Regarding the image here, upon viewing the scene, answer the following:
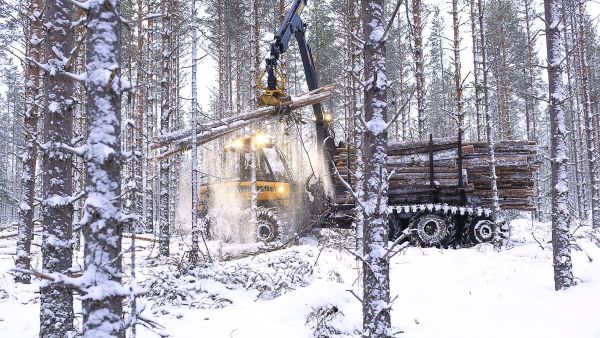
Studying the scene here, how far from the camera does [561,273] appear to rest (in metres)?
6.56

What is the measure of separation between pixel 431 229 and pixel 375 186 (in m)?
8.90

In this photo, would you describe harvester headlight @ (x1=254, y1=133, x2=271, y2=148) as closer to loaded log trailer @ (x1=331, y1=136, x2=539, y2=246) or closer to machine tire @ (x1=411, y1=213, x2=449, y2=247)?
loaded log trailer @ (x1=331, y1=136, x2=539, y2=246)

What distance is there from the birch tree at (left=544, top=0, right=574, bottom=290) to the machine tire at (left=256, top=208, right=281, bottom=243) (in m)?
8.36

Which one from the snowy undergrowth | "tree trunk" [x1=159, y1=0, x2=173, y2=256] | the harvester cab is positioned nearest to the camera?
the snowy undergrowth

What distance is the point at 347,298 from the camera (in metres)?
6.83

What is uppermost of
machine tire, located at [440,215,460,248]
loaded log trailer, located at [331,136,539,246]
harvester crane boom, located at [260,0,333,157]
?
harvester crane boom, located at [260,0,333,157]

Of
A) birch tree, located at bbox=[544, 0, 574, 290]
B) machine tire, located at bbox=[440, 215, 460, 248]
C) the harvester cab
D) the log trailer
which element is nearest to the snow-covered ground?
birch tree, located at bbox=[544, 0, 574, 290]

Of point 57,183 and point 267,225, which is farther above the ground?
point 57,183

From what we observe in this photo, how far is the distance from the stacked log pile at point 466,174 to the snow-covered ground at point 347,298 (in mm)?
2590

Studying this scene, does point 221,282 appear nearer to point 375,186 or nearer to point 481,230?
point 375,186

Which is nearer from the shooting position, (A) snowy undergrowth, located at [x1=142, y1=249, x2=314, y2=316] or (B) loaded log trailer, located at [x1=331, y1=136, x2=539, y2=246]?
(A) snowy undergrowth, located at [x1=142, y1=249, x2=314, y2=316]

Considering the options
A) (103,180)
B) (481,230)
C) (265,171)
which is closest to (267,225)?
(265,171)

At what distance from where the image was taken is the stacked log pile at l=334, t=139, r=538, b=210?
12.3 metres

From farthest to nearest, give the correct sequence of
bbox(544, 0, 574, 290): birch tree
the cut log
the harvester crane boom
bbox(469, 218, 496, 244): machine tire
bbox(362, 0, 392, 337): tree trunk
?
bbox(469, 218, 496, 244): machine tire < the harvester crane boom < the cut log < bbox(544, 0, 574, 290): birch tree < bbox(362, 0, 392, 337): tree trunk
